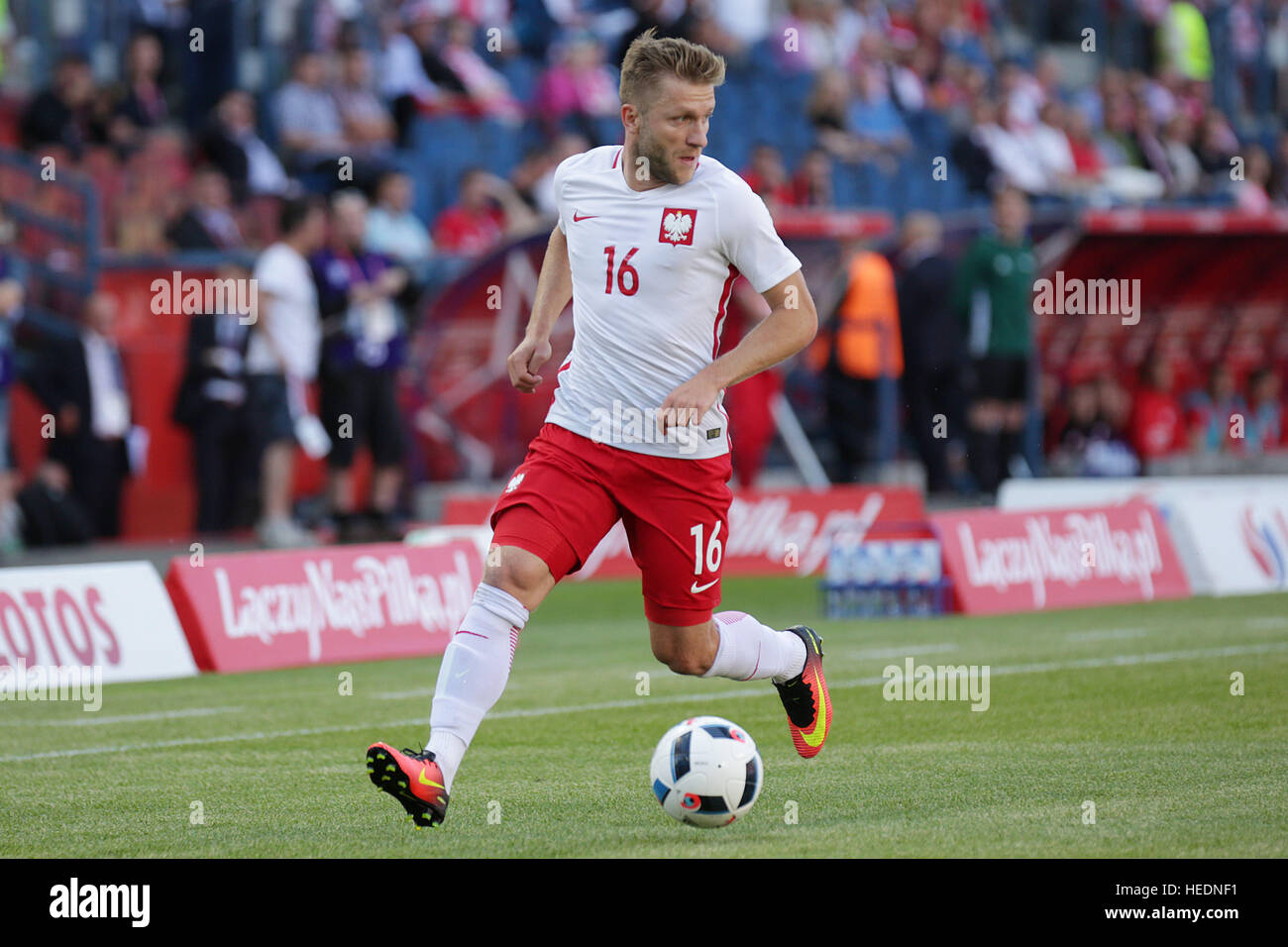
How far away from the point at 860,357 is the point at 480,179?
3.75 m

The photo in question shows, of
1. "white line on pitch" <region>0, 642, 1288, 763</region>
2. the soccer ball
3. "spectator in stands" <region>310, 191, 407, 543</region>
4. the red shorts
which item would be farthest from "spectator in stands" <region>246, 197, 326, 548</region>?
the soccer ball

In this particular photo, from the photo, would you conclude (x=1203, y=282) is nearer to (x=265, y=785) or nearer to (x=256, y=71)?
(x=256, y=71)

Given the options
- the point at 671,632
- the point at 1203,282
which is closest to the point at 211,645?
the point at 671,632

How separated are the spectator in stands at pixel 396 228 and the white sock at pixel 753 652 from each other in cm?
998

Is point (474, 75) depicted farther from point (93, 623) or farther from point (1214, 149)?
point (1214, 149)

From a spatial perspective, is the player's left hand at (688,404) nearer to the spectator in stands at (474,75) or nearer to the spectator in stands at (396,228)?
the spectator in stands at (396,228)

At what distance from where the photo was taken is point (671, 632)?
7379 mm

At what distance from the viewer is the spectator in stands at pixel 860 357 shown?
62.5ft

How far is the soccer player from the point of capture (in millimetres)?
6922

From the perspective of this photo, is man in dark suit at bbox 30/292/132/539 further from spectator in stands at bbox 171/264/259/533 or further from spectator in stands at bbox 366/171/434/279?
spectator in stands at bbox 366/171/434/279

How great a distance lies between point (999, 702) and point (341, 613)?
4473 mm

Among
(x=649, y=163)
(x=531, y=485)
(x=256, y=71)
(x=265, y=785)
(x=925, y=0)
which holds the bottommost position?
(x=265, y=785)

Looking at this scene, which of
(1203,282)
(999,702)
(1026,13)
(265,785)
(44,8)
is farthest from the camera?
(1026,13)

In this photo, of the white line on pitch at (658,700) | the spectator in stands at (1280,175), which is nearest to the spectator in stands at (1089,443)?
the spectator in stands at (1280,175)
